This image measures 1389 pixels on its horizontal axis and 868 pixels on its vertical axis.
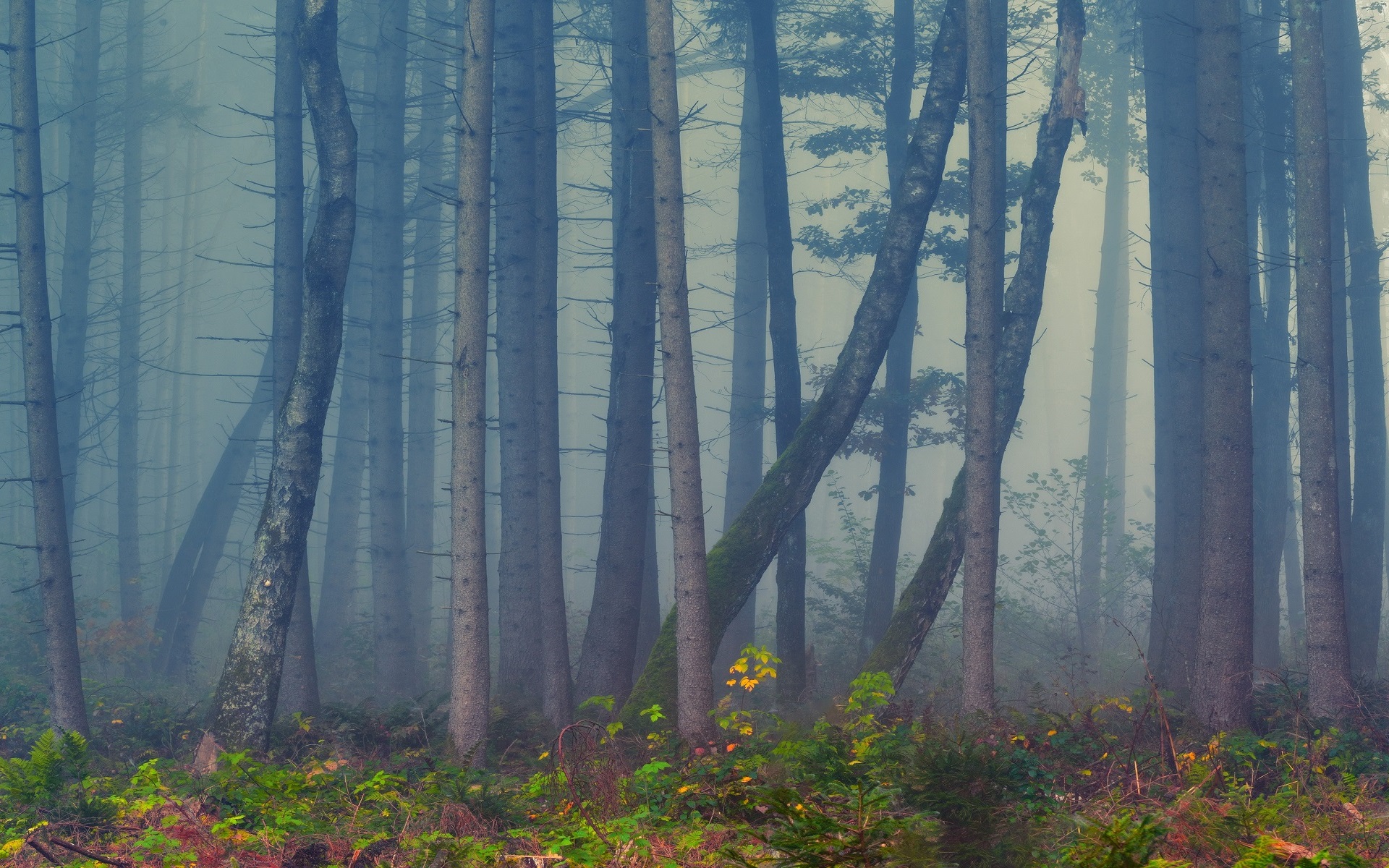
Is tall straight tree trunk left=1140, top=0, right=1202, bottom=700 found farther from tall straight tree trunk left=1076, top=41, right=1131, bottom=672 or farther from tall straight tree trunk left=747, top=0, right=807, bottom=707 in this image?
tall straight tree trunk left=1076, top=41, right=1131, bottom=672

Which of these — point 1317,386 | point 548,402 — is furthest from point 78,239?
point 1317,386

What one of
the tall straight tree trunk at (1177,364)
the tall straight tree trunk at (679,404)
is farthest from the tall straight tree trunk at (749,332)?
the tall straight tree trunk at (679,404)

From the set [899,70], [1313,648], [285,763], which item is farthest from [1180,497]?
[285,763]

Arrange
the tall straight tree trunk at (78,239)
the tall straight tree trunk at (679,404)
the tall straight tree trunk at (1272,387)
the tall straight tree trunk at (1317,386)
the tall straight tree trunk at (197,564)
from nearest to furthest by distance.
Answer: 1. the tall straight tree trunk at (1317,386)
2. the tall straight tree trunk at (679,404)
3. the tall straight tree trunk at (1272,387)
4. the tall straight tree trunk at (197,564)
5. the tall straight tree trunk at (78,239)

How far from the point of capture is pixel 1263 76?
15.1 m

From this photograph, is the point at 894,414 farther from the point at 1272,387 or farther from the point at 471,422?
the point at 471,422

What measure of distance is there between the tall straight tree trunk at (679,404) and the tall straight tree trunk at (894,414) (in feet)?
21.9

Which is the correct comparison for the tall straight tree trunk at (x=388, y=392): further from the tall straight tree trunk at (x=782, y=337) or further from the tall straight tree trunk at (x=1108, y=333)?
the tall straight tree trunk at (x=1108, y=333)

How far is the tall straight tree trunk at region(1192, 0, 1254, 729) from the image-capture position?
8953 mm

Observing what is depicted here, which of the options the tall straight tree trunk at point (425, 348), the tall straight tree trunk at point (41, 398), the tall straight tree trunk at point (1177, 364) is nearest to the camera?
the tall straight tree trunk at point (41, 398)

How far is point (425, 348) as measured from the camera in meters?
21.8

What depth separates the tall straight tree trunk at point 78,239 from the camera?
18547 mm

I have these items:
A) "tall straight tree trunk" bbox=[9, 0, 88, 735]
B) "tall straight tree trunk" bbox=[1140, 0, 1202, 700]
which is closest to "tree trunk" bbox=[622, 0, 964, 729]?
"tall straight tree trunk" bbox=[1140, 0, 1202, 700]

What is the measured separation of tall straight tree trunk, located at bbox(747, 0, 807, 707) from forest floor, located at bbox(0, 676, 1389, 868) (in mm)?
4421
